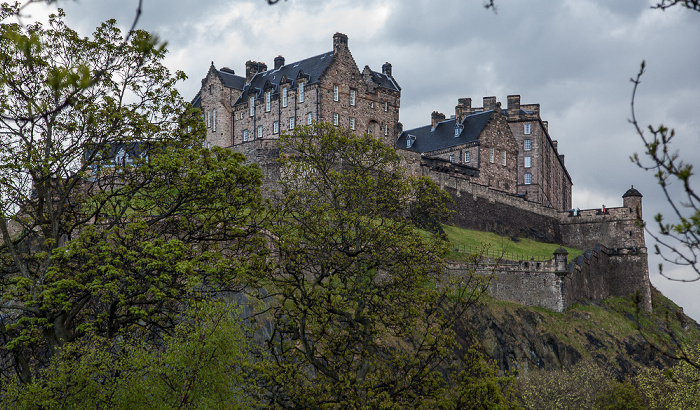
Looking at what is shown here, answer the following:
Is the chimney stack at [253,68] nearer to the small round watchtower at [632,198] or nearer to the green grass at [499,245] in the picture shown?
the green grass at [499,245]

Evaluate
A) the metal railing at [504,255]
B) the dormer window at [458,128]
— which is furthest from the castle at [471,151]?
the metal railing at [504,255]

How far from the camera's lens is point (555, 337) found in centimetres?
4741

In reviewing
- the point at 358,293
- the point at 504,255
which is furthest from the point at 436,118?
the point at 358,293

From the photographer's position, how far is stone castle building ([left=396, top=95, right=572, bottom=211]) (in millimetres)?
67688

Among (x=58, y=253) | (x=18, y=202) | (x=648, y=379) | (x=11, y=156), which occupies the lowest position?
(x=648, y=379)

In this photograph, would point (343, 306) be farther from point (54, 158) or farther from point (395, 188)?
point (54, 158)

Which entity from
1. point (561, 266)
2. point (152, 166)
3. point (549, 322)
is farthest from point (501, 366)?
point (152, 166)

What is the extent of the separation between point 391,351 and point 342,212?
14.0 feet

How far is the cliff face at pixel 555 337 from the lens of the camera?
1777 inches

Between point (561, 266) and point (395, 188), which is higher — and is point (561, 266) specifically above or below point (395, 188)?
below

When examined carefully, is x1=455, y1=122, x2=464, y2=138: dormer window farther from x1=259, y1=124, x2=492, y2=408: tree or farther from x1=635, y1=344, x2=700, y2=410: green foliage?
x1=259, y1=124, x2=492, y2=408: tree

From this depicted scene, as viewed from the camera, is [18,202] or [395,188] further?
[395,188]

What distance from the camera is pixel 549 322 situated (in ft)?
159

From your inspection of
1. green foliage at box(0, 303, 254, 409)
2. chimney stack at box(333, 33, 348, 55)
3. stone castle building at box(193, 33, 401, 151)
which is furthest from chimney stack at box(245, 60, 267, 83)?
green foliage at box(0, 303, 254, 409)
